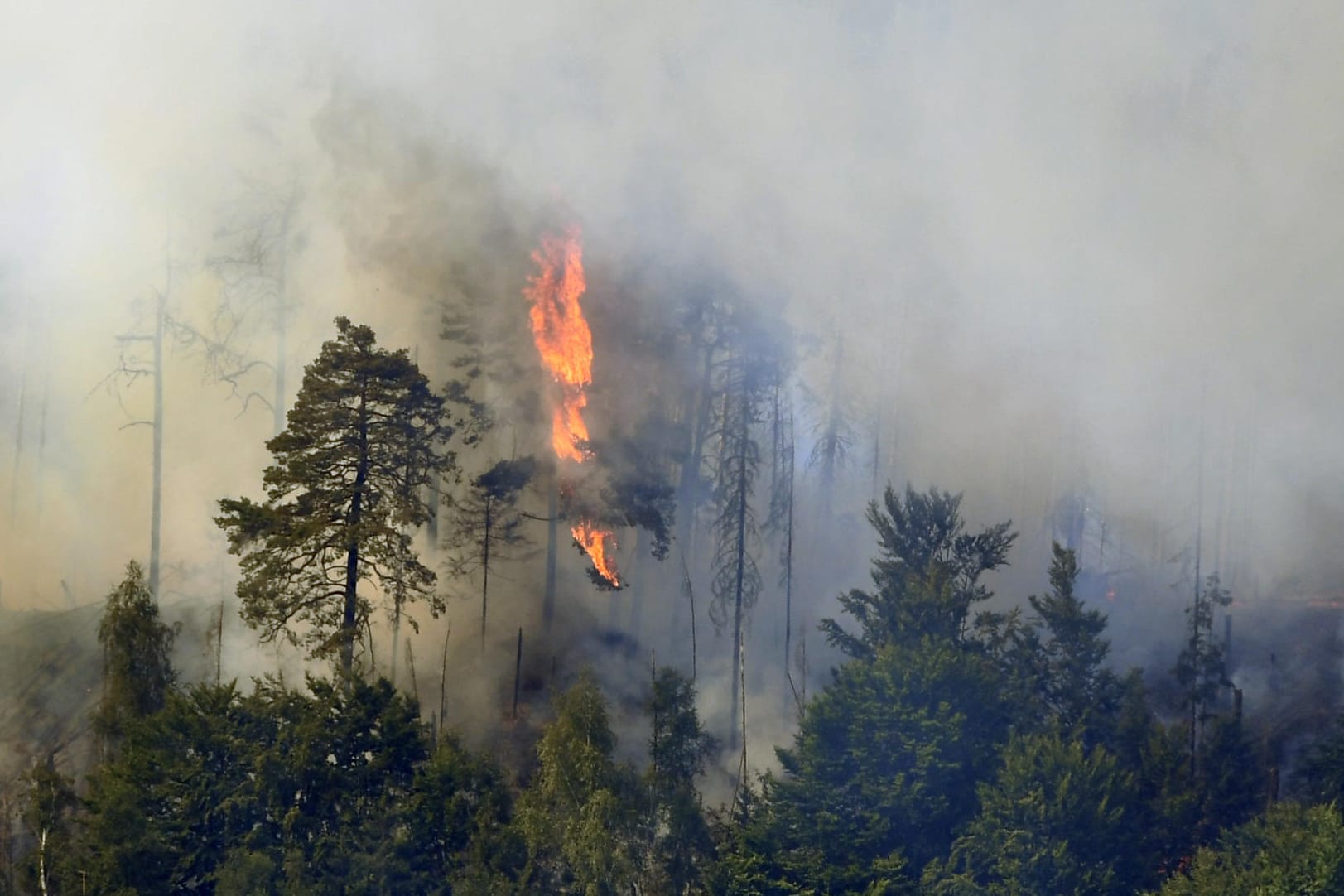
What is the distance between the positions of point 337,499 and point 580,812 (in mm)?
8839

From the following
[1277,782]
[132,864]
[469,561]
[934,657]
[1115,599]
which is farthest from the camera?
[1115,599]

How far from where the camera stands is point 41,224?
165ft

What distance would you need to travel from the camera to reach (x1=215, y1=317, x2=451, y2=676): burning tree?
33.8m

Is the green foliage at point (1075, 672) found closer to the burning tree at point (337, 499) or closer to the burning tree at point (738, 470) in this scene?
the burning tree at point (738, 470)

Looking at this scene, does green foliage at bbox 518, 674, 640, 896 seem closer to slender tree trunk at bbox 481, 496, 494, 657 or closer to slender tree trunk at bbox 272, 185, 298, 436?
slender tree trunk at bbox 481, 496, 494, 657

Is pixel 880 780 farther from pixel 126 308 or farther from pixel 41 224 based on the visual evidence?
pixel 41 224

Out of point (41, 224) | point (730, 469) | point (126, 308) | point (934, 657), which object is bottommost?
point (934, 657)

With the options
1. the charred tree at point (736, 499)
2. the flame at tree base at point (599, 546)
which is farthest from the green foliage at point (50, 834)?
the charred tree at point (736, 499)

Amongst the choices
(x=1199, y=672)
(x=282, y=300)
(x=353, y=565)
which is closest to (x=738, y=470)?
(x=1199, y=672)

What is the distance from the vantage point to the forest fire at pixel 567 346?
45.2 metres

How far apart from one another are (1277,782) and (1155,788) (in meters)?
7.23

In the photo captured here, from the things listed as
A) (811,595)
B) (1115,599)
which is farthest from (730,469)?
(1115,599)

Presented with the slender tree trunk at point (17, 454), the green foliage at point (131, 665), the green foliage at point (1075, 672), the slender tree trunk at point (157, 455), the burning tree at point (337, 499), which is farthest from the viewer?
the slender tree trunk at point (17, 454)

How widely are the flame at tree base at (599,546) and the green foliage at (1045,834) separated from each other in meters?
16.3
